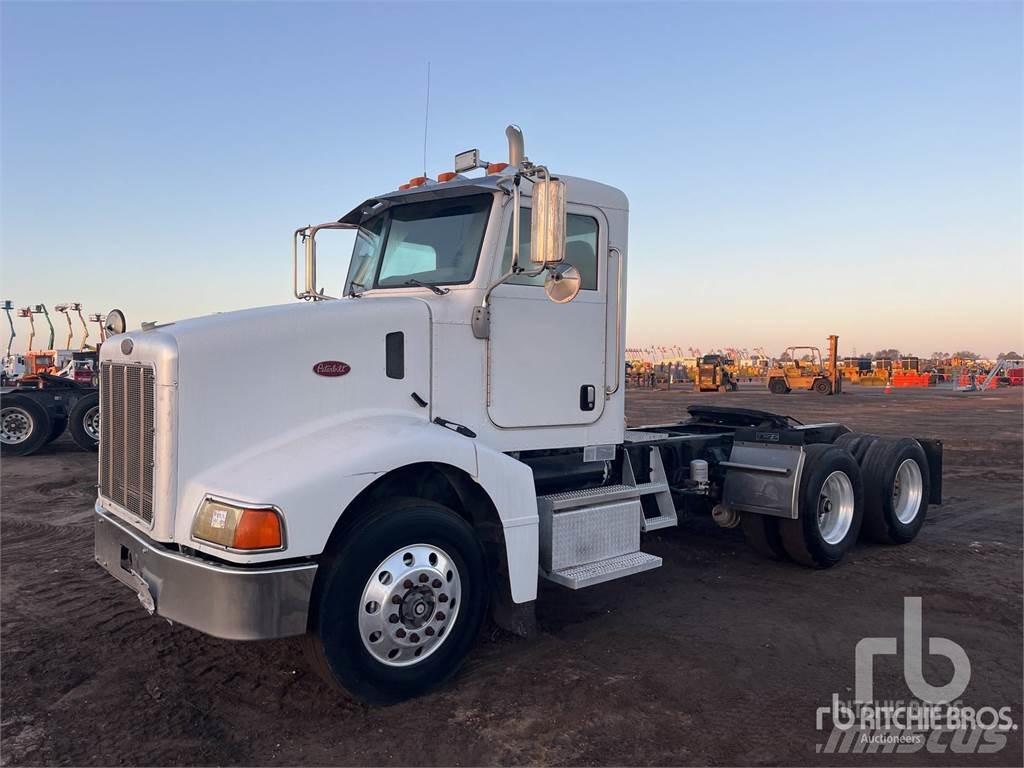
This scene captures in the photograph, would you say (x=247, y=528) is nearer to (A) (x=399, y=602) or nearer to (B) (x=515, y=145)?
(A) (x=399, y=602)

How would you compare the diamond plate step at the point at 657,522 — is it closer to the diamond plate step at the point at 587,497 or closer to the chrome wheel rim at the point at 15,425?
the diamond plate step at the point at 587,497

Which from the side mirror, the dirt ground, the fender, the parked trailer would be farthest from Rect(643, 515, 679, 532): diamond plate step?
the parked trailer

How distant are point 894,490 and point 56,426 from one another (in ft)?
48.7

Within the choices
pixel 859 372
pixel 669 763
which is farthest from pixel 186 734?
pixel 859 372

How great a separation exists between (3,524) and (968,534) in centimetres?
1048

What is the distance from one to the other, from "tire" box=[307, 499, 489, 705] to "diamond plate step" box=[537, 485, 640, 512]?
77 cm

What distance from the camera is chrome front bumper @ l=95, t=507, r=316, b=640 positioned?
3.49 m

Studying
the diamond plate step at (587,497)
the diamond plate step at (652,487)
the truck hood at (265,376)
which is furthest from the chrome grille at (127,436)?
the diamond plate step at (652,487)

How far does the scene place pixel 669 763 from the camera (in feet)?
11.3

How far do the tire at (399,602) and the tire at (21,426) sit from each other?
13.4 m

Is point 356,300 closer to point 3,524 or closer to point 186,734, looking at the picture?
point 186,734

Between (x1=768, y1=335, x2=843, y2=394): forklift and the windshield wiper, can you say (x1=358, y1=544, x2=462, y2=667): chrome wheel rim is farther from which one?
(x1=768, y1=335, x2=843, y2=394): forklift

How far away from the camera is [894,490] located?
306 inches

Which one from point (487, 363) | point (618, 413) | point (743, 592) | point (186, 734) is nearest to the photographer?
point (186, 734)
